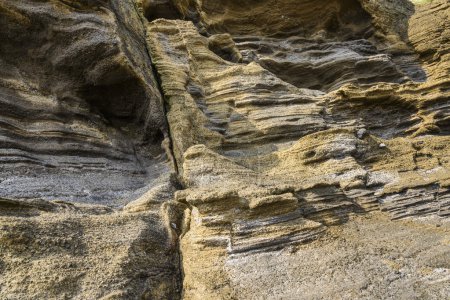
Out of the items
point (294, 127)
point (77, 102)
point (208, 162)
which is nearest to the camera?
point (208, 162)

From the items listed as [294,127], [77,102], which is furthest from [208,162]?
[77,102]

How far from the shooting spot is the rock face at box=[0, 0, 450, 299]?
5.64 meters

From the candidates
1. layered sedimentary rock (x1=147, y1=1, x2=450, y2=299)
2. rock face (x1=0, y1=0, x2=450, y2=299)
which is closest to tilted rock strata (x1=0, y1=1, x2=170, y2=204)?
rock face (x1=0, y1=0, x2=450, y2=299)

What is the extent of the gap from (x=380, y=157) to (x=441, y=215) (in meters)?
1.90

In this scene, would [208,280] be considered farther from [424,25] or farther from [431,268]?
[424,25]

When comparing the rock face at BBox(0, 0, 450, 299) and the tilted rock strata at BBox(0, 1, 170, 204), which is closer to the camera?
the rock face at BBox(0, 0, 450, 299)

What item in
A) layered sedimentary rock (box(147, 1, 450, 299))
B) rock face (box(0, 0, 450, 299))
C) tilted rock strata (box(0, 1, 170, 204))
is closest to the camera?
rock face (box(0, 0, 450, 299))

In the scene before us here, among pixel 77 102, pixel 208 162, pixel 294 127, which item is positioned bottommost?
pixel 208 162

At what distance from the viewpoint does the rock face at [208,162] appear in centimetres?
564

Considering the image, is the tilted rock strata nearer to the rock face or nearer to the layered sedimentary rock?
the rock face

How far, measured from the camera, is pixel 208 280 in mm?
5707

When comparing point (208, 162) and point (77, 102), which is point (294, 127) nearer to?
point (208, 162)

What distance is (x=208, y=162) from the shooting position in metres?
8.11

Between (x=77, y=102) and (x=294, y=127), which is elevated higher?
(x=77, y=102)
